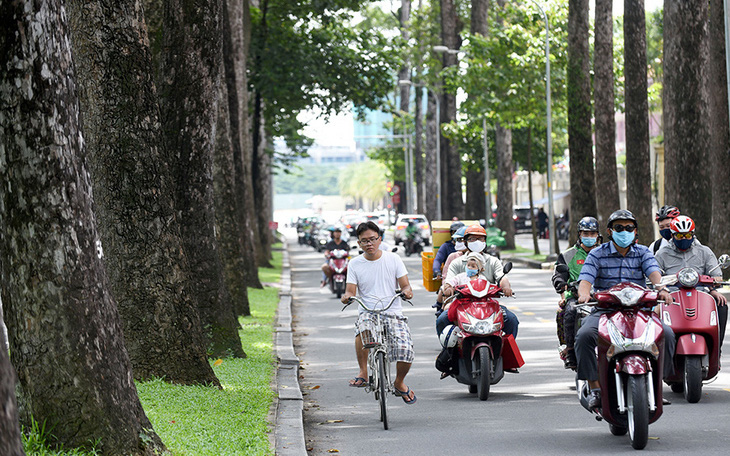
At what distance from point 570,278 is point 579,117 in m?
23.6

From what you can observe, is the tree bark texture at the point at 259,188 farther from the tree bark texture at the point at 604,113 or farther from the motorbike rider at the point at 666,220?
the motorbike rider at the point at 666,220

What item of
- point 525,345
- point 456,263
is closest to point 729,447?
point 456,263

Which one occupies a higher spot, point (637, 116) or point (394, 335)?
point (637, 116)

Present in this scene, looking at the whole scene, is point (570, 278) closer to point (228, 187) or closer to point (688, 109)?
point (228, 187)

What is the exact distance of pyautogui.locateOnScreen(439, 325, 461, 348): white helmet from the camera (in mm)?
11461

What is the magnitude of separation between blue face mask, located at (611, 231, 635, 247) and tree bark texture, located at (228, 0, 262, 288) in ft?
37.5

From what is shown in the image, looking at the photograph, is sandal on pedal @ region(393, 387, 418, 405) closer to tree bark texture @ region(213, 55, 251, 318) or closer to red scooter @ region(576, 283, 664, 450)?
red scooter @ region(576, 283, 664, 450)

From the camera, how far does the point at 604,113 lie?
32531 millimetres

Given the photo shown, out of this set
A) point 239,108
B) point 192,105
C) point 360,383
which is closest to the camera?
point 360,383

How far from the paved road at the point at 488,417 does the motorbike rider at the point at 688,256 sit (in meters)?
0.90

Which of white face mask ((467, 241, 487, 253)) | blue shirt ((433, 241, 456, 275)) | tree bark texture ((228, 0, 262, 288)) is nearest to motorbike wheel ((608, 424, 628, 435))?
white face mask ((467, 241, 487, 253))

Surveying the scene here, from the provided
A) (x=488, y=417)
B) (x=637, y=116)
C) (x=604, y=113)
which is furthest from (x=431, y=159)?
(x=488, y=417)

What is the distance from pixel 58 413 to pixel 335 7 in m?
33.3

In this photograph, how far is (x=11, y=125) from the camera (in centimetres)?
695
